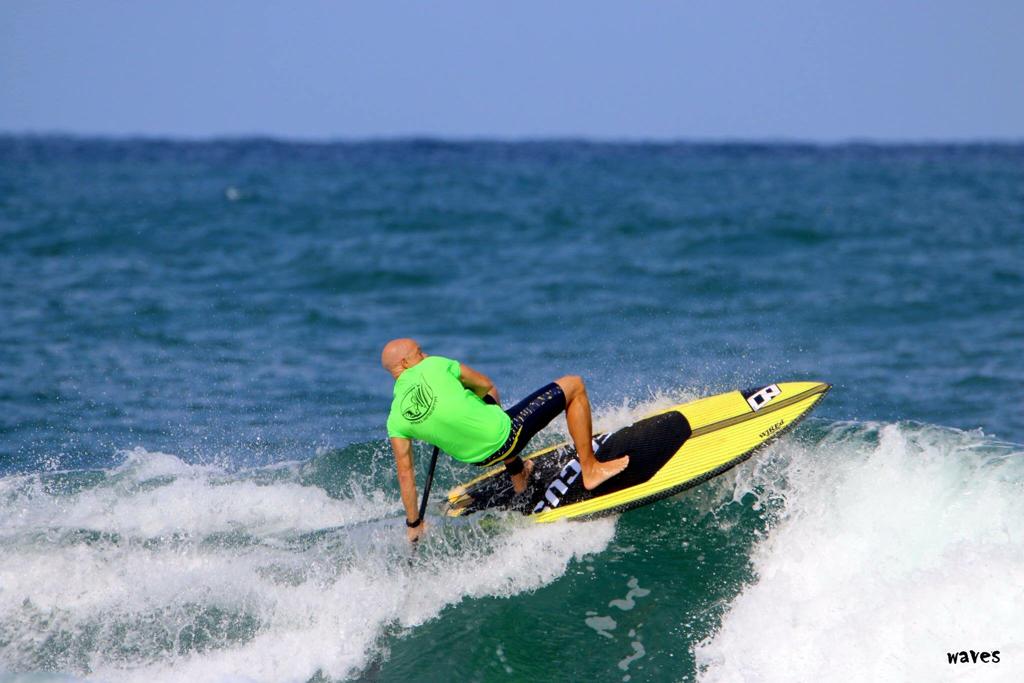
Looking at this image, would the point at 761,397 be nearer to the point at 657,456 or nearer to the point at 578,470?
the point at 657,456

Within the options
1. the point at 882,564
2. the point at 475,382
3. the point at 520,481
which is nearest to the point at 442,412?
the point at 475,382

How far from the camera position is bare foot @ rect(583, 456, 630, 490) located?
7754 mm

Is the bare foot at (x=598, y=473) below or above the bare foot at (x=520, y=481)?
above

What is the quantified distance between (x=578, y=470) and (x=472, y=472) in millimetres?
1501

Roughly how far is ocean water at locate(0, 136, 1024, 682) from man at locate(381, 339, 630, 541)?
0.62 m

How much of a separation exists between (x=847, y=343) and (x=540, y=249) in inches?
380

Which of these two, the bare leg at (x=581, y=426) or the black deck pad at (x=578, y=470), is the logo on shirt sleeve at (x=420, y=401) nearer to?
the bare leg at (x=581, y=426)

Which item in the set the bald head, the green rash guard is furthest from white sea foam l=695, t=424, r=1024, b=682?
the bald head

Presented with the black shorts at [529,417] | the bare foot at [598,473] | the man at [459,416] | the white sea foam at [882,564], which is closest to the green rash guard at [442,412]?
the man at [459,416]

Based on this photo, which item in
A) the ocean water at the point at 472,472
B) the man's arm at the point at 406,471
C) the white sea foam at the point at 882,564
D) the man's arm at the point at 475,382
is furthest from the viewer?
the man's arm at the point at 475,382

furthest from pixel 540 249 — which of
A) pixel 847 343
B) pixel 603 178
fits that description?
pixel 603 178

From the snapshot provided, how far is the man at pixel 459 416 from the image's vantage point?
7.06m

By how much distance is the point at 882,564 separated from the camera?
22.9 ft

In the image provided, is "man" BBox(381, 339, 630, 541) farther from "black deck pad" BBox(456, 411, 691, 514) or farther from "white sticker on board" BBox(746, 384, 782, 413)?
"white sticker on board" BBox(746, 384, 782, 413)
